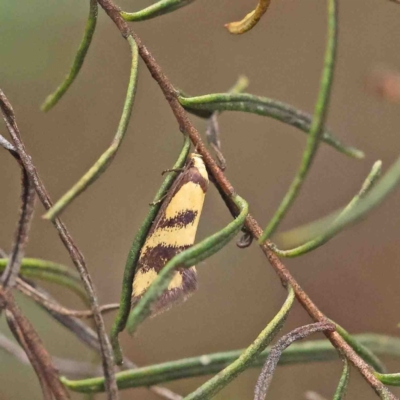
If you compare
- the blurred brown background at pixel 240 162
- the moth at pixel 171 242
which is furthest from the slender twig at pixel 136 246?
the blurred brown background at pixel 240 162

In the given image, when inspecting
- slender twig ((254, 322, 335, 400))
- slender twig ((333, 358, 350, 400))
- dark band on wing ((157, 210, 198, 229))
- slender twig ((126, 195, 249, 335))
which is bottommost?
slender twig ((333, 358, 350, 400))

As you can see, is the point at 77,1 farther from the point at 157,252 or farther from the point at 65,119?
the point at 157,252

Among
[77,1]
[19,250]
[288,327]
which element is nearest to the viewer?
[19,250]

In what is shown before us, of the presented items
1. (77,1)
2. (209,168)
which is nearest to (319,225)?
(209,168)

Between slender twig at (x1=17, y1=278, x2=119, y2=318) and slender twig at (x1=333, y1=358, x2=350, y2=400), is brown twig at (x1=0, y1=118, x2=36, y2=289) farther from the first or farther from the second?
slender twig at (x1=333, y1=358, x2=350, y2=400)

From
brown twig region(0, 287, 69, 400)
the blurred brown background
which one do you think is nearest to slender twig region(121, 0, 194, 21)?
brown twig region(0, 287, 69, 400)

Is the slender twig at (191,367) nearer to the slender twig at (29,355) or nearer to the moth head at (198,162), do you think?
the slender twig at (29,355)
